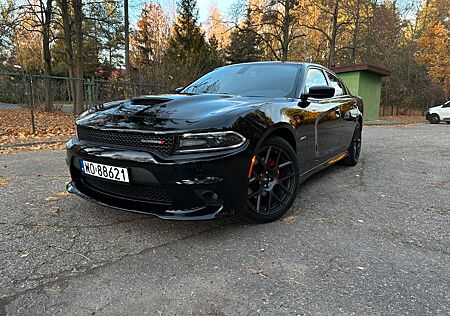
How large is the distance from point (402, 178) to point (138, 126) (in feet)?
12.5

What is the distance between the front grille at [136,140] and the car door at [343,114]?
2.60 meters

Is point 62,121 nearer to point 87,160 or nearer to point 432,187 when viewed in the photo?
point 87,160

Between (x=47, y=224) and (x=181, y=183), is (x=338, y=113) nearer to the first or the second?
(x=181, y=183)

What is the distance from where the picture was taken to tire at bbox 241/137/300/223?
2.64 metres

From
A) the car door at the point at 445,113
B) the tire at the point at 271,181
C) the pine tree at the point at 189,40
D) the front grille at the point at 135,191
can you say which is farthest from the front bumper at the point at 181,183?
the pine tree at the point at 189,40

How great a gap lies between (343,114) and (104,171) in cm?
324

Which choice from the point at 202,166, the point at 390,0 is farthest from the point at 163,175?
the point at 390,0

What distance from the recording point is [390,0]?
27.1 meters

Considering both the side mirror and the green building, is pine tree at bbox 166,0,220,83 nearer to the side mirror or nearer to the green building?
the green building

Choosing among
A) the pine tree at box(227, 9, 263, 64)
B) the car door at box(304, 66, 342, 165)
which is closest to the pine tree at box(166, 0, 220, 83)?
the pine tree at box(227, 9, 263, 64)

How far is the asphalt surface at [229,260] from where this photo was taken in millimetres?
1753

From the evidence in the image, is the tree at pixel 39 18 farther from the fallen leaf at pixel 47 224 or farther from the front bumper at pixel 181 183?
the front bumper at pixel 181 183

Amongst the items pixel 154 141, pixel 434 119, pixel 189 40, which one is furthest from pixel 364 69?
pixel 154 141

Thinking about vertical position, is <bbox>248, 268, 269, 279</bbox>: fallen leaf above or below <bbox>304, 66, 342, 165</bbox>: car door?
below
